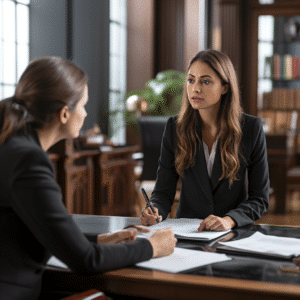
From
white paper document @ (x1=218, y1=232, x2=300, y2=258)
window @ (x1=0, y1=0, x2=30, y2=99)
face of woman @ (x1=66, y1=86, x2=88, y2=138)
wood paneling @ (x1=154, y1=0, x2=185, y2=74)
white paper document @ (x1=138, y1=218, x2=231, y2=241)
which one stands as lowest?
white paper document @ (x1=138, y1=218, x2=231, y2=241)

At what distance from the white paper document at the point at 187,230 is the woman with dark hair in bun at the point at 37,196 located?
268 millimetres

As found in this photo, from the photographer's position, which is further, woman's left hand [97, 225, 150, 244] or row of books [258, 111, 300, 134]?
row of books [258, 111, 300, 134]

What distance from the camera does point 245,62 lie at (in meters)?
7.36

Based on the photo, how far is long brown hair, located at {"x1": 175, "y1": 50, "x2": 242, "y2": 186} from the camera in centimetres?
188

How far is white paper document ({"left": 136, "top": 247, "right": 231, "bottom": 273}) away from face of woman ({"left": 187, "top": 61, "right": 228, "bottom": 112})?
2.53 ft

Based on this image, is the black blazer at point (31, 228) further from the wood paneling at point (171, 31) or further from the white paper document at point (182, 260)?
the wood paneling at point (171, 31)

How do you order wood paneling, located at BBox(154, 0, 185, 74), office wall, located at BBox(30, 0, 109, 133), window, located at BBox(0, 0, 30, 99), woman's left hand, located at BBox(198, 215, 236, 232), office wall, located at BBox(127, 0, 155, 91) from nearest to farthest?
woman's left hand, located at BBox(198, 215, 236, 232) → window, located at BBox(0, 0, 30, 99) → office wall, located at BBox(30, 0, 109, 133) → office wall, located at BBox(127, 0, 155, 91) → wood paneling, located at BBox(154, 0, 185, 74)

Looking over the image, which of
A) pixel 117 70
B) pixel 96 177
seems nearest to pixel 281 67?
pixel 117 70

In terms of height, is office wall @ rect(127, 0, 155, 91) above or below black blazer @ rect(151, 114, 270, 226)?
above

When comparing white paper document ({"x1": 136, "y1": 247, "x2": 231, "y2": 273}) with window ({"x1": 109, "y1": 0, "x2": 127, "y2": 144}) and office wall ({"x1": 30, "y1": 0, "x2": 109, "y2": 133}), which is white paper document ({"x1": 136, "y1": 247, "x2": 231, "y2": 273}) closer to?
office wall ({"x1": 30, "y1": 0, "x2": 109, "y2": 133})

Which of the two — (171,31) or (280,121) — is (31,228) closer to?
(171,31)

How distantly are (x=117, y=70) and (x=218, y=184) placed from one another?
4.95 m

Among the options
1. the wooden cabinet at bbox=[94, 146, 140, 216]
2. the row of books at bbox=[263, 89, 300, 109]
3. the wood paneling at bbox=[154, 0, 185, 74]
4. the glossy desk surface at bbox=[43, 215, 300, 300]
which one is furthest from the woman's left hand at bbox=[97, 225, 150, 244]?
the row of books at bbox=[263, 89, 300, 109]

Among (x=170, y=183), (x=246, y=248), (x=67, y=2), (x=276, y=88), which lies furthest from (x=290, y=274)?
(x=276, y=88)
